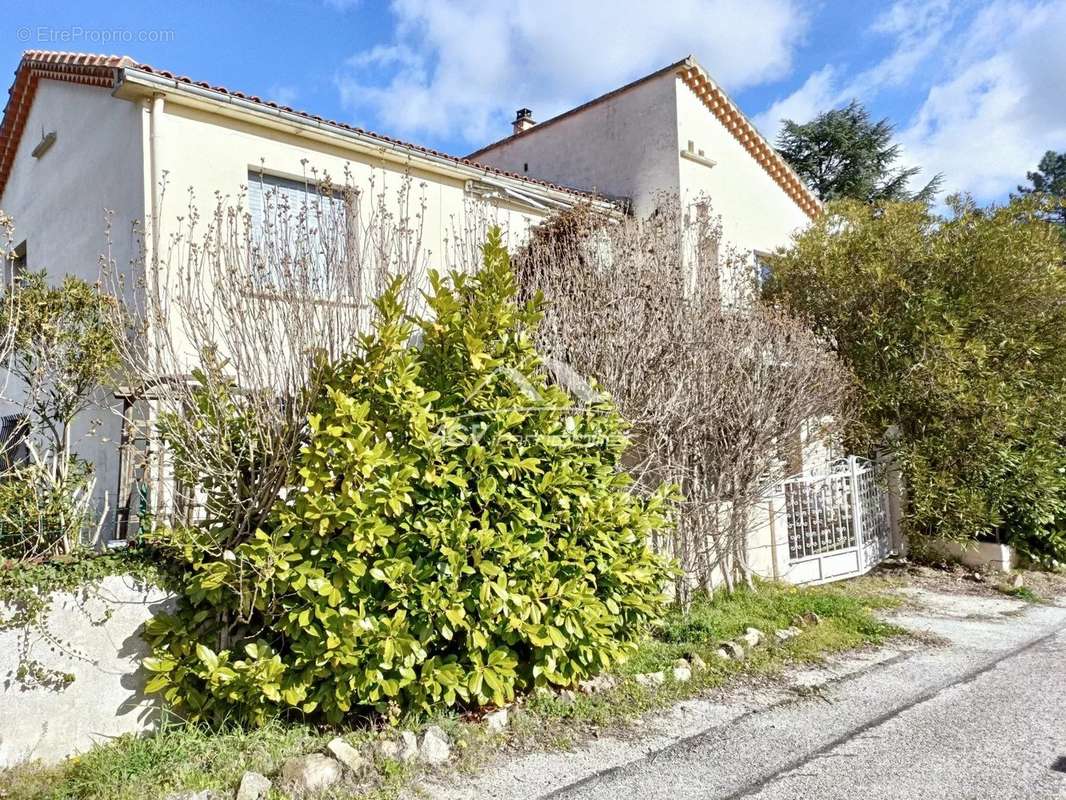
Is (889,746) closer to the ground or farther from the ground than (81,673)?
closer to the ground

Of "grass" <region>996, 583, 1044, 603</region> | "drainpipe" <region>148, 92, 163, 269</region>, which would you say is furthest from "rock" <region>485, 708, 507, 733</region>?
"grass" <region>996, 583, 1044, 603</region>

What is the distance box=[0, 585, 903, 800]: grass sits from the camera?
13.8 ft

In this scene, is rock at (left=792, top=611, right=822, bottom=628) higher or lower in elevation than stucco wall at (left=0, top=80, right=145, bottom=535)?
lower

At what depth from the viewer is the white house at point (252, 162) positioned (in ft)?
28.4

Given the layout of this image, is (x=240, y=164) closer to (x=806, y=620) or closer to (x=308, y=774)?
(x=308, y=774)

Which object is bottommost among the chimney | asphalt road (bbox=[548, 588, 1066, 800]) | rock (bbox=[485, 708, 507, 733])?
asphalt road (bbox=[548, 588, 1066, 800])

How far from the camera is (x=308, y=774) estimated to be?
4.23 metres

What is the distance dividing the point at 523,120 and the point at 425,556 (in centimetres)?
1611

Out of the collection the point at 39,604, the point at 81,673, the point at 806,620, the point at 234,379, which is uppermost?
the point at 234,379

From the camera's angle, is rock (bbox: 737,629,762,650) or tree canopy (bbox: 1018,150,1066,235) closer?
rock (bbox: 737,629,762,650)

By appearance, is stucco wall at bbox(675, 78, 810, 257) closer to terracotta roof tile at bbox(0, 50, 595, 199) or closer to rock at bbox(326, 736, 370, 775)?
terracotta roof tile at bbox(0, 50, 595, 199)

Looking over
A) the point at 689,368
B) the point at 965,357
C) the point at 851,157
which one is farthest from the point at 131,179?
the point at 851,157

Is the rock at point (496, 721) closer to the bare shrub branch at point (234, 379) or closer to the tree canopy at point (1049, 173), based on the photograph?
the bare shrub branch at point (234, 379)

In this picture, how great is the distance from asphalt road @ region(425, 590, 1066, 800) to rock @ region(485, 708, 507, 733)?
336mm
